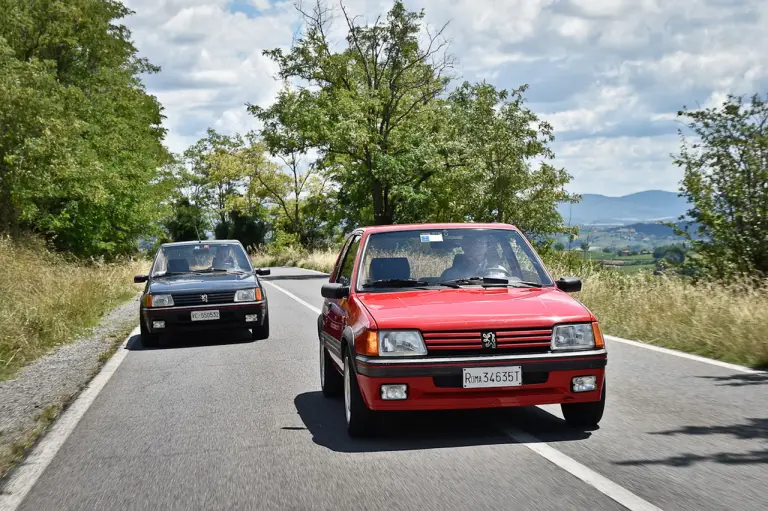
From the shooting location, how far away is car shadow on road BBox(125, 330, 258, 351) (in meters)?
13.3

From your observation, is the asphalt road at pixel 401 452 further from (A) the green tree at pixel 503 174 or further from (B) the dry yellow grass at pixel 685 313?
(A) the green tree at pixel 503 174

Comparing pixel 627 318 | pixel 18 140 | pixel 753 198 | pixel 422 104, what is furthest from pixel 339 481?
pixel 422 104

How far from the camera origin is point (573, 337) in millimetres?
6105

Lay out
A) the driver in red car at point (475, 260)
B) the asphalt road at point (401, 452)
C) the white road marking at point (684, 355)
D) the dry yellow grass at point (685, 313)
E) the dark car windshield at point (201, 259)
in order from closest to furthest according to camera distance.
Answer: the asphalt road at point (401, 452) → the driver in red car at point (475, 260) → the white road marking at point (684, 355) → the dry yellow grass at point (685, 313) → the dark car windshield at point (201, 259)

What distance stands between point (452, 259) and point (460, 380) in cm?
164

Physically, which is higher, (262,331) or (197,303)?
(197,303)

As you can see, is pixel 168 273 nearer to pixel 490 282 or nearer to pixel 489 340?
pixel 490 282

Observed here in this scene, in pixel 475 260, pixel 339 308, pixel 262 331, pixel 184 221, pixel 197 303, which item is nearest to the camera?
pixel 475 260

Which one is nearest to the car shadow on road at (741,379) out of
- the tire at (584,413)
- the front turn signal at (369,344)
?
the tire at (584,413)

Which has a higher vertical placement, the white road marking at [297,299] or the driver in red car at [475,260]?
the driver in red car at [475,260]

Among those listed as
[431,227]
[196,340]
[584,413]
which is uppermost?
[431,227]

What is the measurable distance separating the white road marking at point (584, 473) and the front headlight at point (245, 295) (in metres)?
7.63

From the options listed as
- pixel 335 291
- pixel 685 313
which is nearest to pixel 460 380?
pixel 335 291

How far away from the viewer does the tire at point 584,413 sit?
6.35 m
